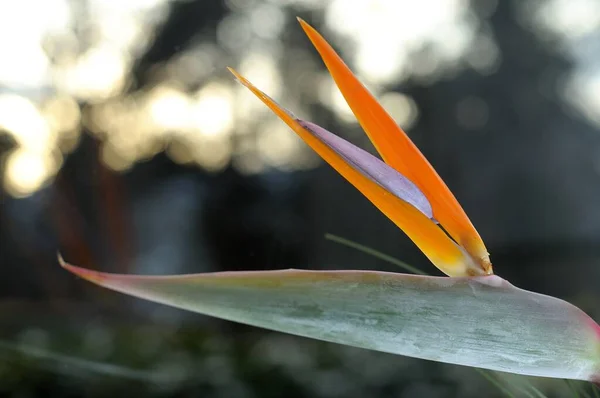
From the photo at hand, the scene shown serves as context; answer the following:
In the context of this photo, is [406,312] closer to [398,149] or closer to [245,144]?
[398,149]

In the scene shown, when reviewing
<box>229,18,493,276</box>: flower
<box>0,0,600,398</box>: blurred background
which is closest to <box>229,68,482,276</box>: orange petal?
<box>229,18,493,276</box>: flower

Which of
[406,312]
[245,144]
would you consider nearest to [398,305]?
[406,312]

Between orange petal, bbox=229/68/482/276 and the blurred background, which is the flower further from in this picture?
the blurred background

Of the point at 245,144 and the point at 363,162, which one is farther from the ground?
the point at 363,162

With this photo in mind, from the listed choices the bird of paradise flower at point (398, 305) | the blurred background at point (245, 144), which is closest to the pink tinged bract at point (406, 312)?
the bird of paradise flower at point (398, 305)

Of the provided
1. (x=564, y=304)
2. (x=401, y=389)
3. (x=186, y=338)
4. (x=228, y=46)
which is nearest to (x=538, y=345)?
(x=564, y=304)

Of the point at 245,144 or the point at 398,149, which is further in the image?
the point at 245,144

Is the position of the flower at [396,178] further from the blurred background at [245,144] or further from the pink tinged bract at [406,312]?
the blurred background at [245,144]
